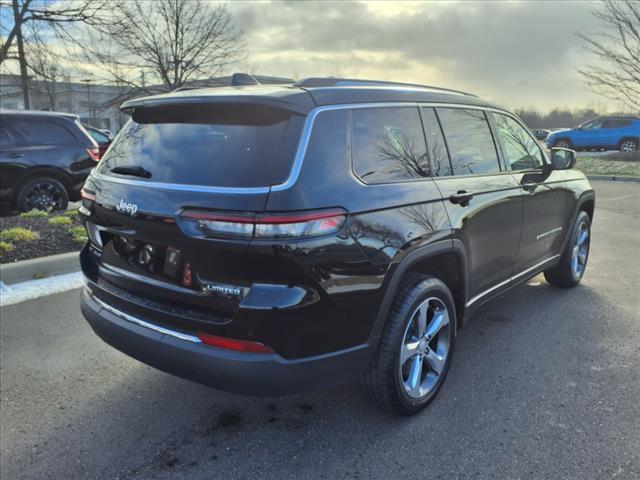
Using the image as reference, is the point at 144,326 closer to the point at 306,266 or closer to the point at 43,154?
the point at 306,266

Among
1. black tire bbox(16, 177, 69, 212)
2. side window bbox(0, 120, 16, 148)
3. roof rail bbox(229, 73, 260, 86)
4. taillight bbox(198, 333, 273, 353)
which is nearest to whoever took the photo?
taillight bbox(198, 333, 273, 353)

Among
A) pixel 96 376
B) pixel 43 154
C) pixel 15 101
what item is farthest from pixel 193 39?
pixel 15 101

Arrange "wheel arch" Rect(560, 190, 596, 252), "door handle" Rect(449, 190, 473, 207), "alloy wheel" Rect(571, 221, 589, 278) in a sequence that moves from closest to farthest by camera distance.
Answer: "door handle" Rect(449, 190, 473, 207) < "wheel arch" Rect(560, 190, 596, 252) < "alloy wheel" Rect(571, 221, 589, 278)

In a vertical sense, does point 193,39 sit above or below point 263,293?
above

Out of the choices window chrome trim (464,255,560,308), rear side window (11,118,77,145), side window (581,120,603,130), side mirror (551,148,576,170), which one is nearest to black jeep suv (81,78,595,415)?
window chrome trim (464,255,560,308)

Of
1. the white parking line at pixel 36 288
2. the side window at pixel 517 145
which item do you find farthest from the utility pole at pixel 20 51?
the side window at pixel 517 145

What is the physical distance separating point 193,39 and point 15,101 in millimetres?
37552

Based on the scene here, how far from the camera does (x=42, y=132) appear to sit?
27.2ft

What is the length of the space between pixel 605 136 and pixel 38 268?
23.3 meters

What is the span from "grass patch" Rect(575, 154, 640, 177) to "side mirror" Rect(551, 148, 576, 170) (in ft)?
41.0

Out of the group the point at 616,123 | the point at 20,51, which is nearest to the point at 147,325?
the point at 20,51

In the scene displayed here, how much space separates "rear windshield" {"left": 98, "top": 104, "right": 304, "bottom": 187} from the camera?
7.55ft

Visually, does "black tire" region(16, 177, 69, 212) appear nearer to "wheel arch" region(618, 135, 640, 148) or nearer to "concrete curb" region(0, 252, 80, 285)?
"concrete curb" region(0, 252, 80, 285)

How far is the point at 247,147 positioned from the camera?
238cm
